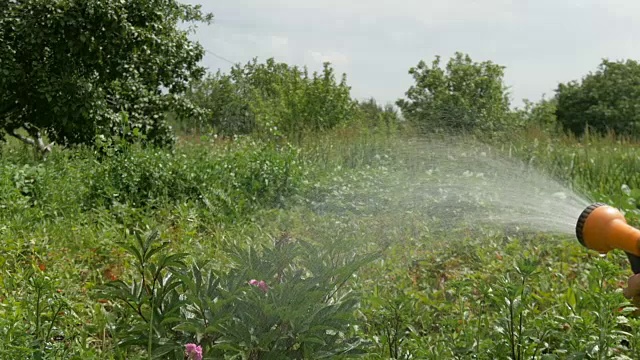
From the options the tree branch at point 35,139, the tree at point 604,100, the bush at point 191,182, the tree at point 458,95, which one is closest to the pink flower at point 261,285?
the bush at point 191,182

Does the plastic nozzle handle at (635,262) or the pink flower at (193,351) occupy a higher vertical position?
the plastic nozzle handle at (635,262)

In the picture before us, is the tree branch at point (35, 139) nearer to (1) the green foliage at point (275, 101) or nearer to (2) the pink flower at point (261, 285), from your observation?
(1) the green foliage at point (275, 101)

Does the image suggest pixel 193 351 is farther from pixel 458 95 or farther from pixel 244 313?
pixel 458 95

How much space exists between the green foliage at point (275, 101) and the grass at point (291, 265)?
2565mm

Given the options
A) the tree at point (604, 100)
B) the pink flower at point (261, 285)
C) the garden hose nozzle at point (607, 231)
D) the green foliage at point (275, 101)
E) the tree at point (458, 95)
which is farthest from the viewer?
the tree at point (604, 100)

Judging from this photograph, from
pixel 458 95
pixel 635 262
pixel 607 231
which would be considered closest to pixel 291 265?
pixel 607 231

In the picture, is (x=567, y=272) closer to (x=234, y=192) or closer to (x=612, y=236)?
(x=612, y=236)

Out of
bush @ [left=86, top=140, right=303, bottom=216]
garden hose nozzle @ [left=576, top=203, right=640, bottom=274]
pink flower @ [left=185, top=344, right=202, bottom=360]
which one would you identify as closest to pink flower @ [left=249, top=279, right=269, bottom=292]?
pink flower @ [left=185, top=344, right=202, bottom=360]

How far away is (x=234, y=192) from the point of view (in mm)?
5281

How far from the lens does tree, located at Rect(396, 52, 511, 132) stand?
14.9 metres

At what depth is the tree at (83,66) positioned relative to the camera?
22.9 ft

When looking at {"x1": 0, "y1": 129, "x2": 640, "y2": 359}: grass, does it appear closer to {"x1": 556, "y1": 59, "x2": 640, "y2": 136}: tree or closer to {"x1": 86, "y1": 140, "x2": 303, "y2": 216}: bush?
{"x1": 86, "y1": 140, "x2": 303, "y2": 216}: bush

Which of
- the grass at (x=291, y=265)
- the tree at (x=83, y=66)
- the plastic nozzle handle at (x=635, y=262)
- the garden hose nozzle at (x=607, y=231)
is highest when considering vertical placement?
the tree at (x=83, y=66)

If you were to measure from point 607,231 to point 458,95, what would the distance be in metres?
13.8
